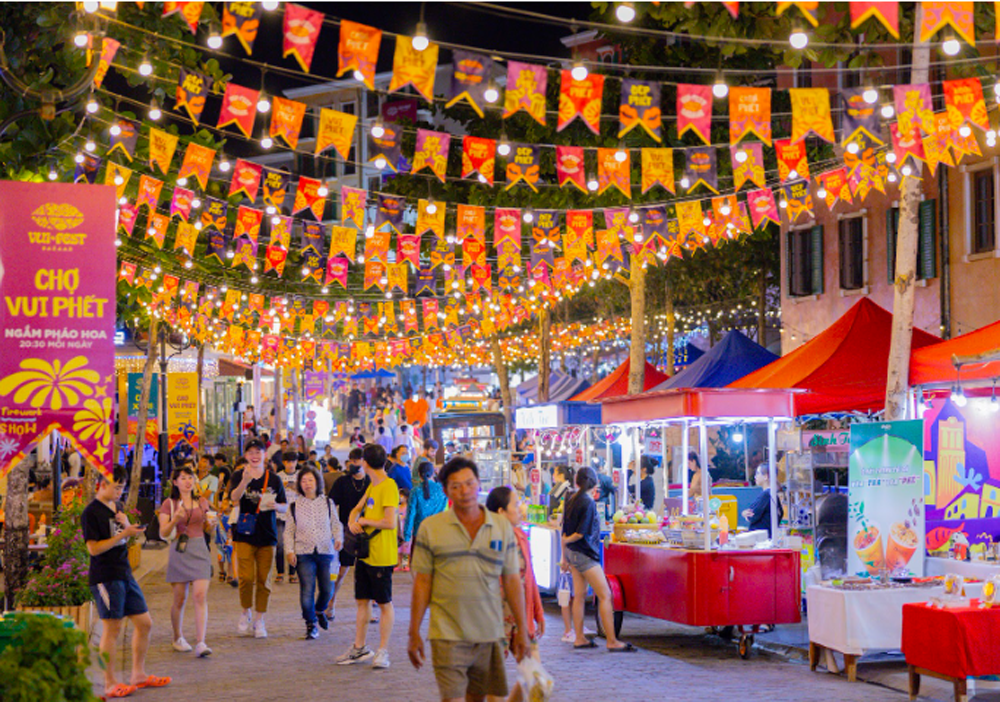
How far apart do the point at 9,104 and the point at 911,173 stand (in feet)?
32.2

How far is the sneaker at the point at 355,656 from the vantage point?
417 inches

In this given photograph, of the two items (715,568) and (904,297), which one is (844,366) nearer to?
(904,297)

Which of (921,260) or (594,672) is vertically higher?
(921,260)

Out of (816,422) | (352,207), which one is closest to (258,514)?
(352,207)

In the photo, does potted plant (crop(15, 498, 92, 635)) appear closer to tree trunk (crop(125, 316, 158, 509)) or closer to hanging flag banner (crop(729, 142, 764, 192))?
hanging flag banner (crop(729, 142, 764, 192))

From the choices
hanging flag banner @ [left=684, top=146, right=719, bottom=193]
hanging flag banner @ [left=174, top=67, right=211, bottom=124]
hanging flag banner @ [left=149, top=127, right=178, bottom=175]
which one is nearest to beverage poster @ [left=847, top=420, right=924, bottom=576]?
hanging flag banner @ [left=684, top=146, right=719, bottom=193]

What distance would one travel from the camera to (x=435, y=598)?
625 centimetres

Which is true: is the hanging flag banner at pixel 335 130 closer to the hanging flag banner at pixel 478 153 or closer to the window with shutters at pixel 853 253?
the hanging flag banner at pixel 478 153

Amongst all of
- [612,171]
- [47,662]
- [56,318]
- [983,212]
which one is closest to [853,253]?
[983,212]

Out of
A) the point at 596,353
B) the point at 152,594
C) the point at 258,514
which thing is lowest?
the point at 152,594

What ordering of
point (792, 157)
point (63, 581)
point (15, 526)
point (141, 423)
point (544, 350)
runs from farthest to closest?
point (544, 350) → point (141, 423) → point (792, 157) → point (63, 581) → point (15, 526)

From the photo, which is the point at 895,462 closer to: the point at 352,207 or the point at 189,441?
the point at 352,207

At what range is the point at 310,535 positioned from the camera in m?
11.9

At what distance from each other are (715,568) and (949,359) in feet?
13.6
